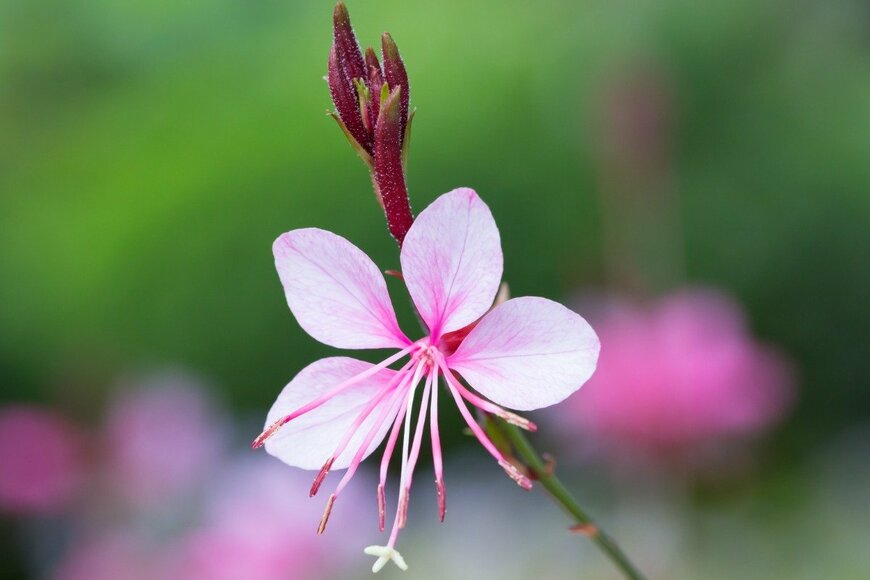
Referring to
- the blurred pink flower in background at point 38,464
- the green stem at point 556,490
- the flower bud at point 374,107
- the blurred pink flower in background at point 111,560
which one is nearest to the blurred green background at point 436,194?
the blurred pink flower in background at point 38,464

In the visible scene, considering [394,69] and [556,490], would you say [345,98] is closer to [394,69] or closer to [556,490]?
[394,69]

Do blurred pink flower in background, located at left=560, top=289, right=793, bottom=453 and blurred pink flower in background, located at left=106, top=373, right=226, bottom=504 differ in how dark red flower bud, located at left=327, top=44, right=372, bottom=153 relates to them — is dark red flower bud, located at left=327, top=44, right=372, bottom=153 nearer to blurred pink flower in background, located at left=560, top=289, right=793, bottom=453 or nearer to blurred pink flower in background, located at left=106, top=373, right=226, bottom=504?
blurred pink flower in background, located at left=560, top=289, right=793, bottom=453

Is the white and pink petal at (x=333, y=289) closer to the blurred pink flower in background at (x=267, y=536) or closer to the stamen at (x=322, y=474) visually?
the stamen at (x=322, y=474)

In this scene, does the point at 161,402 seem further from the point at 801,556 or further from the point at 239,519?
the point at 801,556

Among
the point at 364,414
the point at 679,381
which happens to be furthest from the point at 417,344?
the point at 679,381

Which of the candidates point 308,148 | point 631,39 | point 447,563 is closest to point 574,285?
point 447,563

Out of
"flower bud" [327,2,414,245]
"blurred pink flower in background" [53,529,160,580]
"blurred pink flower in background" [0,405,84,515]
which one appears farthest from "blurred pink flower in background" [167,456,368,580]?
"flower bud" [327,2,414,245]
